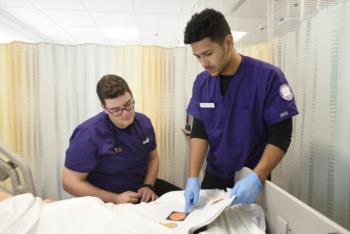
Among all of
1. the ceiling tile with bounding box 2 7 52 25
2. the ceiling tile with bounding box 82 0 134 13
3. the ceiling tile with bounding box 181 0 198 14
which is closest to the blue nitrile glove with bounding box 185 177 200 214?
the ceiling tile with bounding box 181 0 198 14

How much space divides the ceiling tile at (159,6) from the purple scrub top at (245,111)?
79.8 inches

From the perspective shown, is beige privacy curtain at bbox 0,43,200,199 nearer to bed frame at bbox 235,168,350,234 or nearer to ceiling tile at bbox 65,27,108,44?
bed frame at bbox 235,168,350,234

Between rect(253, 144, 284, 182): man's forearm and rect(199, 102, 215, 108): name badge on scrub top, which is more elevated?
rect(199, 102, 215, 108): name badge on scrub top

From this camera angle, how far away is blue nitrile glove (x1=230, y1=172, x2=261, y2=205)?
849mm

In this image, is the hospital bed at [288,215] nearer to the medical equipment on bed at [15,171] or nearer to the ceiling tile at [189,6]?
the medical equipment on bed at [15,171]

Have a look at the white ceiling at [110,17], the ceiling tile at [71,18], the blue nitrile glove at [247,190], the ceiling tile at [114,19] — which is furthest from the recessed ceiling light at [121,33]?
the blue nitrile glove at [247,190]

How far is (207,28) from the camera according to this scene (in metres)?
0.94

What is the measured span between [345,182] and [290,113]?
15.5 inches

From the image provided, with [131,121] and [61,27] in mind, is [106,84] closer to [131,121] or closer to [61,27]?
[131,121]

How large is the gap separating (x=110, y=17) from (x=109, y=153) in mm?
2566

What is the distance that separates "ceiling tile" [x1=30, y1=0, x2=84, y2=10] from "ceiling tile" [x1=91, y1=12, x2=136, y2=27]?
27cm

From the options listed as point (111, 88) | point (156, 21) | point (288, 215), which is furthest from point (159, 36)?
point (288, 215)

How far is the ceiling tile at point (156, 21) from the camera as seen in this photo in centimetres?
330

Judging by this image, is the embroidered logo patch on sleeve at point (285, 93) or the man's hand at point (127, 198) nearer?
the embroidered logo patch on sleeve at point (285, 93)
